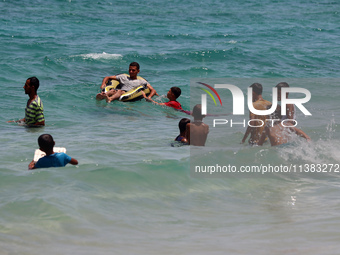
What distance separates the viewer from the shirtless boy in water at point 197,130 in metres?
8.54

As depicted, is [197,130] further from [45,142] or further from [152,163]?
[45,142]

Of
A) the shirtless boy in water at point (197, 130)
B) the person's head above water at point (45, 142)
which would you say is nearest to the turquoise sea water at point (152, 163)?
the shirtless boy in water at point (197, 130)

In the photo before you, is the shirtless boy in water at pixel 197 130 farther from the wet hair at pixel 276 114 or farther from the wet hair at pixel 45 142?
the wet hair at pixel 45 142

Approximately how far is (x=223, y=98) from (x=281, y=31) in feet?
45.4

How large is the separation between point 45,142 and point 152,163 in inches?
67.6

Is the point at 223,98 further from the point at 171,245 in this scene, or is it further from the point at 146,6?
the point at 146,6

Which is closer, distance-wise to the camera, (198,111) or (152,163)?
(152,163)

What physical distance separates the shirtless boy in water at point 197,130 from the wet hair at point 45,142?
2654mm

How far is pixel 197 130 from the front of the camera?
28.1ft

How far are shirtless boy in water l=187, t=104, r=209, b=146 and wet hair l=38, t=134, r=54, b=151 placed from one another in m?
2.65

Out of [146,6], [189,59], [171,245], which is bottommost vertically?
[171,245]

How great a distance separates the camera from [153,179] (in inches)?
276

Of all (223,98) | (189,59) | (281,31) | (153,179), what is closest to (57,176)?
(153,179)

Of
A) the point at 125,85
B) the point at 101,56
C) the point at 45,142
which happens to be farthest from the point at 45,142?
the point at 101,56
